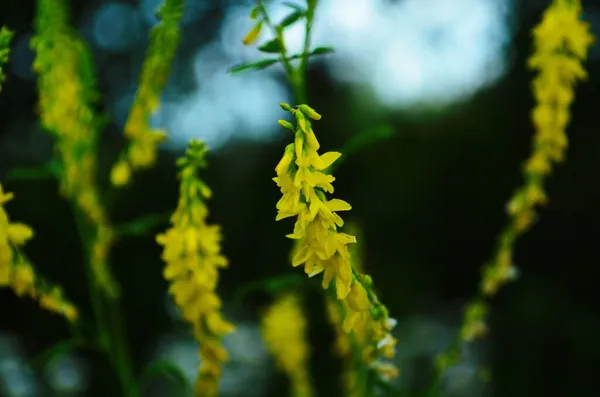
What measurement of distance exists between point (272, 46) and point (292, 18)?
4.5 inches

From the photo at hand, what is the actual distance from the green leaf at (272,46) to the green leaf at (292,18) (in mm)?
67

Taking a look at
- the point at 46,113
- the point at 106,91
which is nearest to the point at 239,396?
the point at 106,91

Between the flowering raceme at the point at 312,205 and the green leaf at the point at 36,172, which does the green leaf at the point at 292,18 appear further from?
the green leaf at the point at 36,172

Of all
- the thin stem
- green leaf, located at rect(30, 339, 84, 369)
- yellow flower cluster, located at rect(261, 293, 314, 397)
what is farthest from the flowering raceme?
yellow flower cluster, located at rect(261, 293, 314, 397)

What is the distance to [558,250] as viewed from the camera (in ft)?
22.2

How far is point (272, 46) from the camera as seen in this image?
4.40ft

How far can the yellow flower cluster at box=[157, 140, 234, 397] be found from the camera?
1.29m

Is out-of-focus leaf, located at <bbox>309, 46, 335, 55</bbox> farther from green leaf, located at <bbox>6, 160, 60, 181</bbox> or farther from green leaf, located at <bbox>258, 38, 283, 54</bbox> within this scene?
green leaf, located at <bbox>6, 160, 60, 181</bbox>

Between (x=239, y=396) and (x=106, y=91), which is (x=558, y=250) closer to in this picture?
(x=239, y=396)

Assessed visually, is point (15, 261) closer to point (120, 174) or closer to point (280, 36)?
point (120, 174)

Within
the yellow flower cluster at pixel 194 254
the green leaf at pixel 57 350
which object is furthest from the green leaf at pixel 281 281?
the green leaf at pixel 57 350

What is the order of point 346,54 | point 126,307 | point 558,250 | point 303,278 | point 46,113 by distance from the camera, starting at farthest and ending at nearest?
point 346,54, point 126,307, point 558,250, point 46,113, point 303,278

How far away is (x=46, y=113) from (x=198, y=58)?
579 centimetres

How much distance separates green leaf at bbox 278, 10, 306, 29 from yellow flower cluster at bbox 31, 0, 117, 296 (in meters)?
0.75
